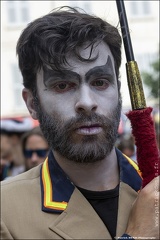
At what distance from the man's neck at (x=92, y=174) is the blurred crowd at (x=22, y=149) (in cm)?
216

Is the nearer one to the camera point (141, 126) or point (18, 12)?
point (141, 126)

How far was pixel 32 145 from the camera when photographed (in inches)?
184

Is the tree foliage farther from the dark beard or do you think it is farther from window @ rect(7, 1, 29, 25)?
window @ rect(7, 1, 29, 25)

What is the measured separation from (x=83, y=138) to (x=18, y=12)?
17.2 m

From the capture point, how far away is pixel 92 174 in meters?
2.32

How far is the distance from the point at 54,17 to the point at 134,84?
0.52 m

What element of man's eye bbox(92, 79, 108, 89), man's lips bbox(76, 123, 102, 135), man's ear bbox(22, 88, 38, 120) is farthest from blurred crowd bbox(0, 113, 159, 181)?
man's lips bbox(76, 123, 102, 135)

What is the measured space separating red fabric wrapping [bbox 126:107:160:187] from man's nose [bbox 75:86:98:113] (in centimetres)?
18

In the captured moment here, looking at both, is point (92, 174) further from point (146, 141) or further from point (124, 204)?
point (146, 141)

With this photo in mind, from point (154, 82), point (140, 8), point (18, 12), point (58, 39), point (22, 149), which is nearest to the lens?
point (58, 39)

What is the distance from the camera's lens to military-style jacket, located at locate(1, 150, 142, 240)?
7.00 feet

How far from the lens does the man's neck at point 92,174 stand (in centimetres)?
231

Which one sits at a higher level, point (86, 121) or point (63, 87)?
point (63, 87)

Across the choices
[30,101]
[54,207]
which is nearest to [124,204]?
[54,207]
